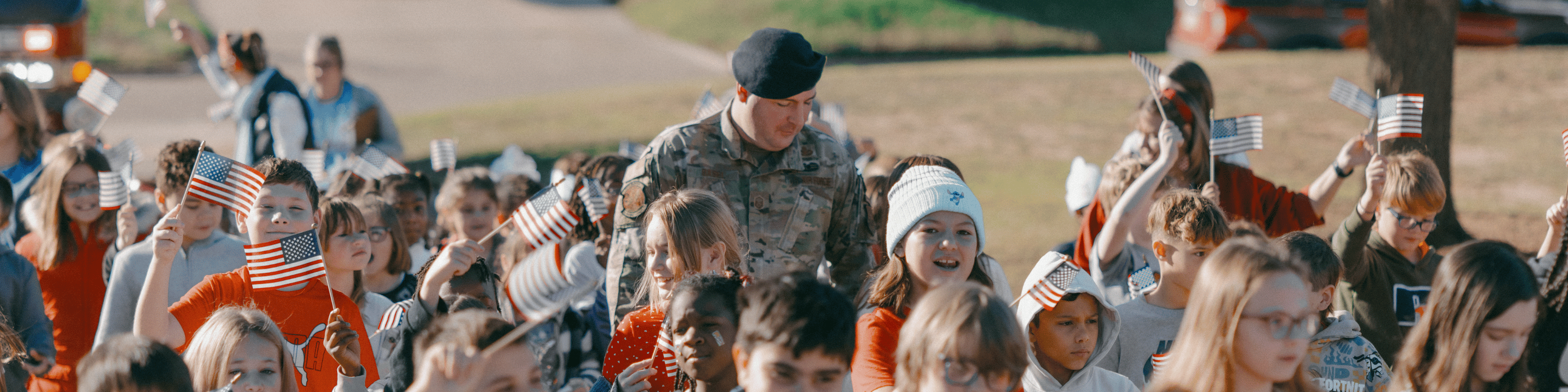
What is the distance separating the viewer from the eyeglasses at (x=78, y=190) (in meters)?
5.12

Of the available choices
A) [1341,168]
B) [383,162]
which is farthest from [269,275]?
[1341,168]

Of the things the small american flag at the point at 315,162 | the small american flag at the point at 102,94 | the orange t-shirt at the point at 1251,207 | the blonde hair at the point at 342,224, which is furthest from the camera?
the small american flag at the point at 315,162

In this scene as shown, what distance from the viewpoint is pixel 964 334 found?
2857mm

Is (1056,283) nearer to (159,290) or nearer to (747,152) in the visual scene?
(747,152)

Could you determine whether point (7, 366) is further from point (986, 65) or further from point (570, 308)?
point (986, 65)

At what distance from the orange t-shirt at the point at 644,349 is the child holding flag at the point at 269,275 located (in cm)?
79

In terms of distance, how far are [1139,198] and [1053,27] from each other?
19.4m

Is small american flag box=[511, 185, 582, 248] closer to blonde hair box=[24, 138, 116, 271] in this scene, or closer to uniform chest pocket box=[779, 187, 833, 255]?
uniform chest pocket box=[779, 187, 833, 255]

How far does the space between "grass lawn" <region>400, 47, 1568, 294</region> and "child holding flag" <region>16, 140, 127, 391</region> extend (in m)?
6.05

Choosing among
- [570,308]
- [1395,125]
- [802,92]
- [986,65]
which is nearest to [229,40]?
[570,308]

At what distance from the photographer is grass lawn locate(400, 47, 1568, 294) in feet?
37.2

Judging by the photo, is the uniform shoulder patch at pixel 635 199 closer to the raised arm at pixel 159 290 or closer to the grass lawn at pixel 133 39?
the raised arm at pixel 159 290

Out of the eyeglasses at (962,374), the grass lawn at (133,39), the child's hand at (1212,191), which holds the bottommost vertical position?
the grass lawn at (133,39)

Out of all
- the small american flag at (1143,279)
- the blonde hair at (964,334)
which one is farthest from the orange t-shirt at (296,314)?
the small american flag at (1143,279)
